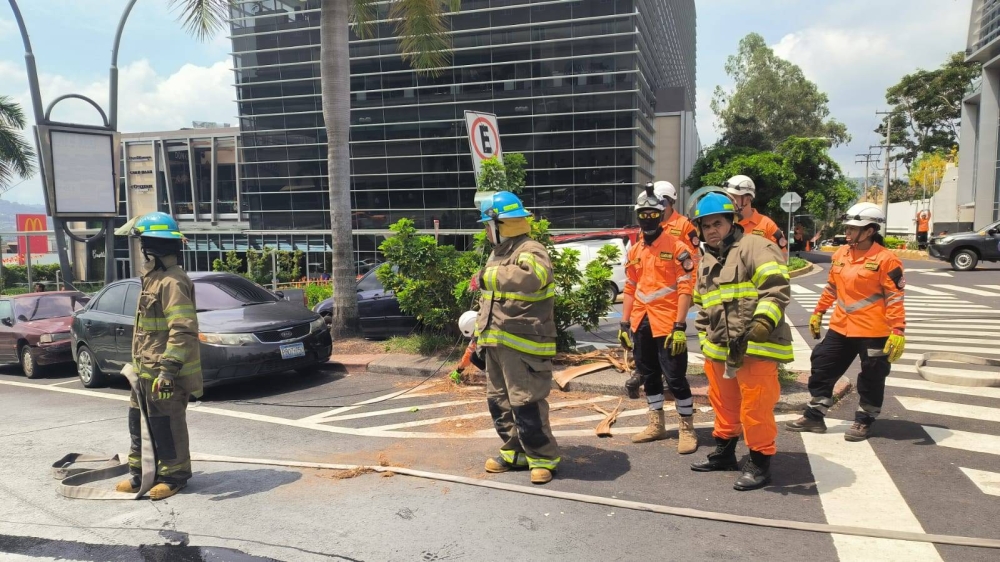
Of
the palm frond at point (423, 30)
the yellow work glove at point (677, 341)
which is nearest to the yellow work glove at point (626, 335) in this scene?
the yellow work glove at point (677, 341)

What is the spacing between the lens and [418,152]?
115ft

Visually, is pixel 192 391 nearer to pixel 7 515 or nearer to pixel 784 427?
pixel 7 515

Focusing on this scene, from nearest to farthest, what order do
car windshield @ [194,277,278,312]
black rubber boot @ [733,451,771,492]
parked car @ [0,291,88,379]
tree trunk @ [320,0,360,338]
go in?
black rubber boot @ [733,451,771,492] < car windshield @ [194,277,278,312] < parked car @ [0,291,88,379] < tree trunk @ [320,0,360,338]

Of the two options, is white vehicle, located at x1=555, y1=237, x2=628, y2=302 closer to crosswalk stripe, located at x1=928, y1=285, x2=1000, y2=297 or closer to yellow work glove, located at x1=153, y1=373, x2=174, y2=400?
crosswalk stripe, located at x1=928, y1=285, x2=1000, y2=297

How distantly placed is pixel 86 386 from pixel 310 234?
28.6 meters

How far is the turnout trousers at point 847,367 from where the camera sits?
5.14 metres

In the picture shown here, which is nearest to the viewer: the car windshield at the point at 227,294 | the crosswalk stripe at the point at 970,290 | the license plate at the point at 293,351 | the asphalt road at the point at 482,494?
the asphalt road at the point at 482,494

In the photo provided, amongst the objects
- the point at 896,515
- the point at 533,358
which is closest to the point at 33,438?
the point at 533,358

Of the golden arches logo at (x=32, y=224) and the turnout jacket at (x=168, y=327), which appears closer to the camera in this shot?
the turnout jacket at (x=168, y=327)

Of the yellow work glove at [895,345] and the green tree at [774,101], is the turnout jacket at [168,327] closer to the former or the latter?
the yellow work glove at [895,345]

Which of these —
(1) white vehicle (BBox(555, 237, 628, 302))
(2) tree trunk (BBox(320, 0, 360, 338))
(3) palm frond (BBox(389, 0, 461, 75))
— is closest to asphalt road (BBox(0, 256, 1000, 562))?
(2) tree trunk (BBox(320, 0, 360, 338))

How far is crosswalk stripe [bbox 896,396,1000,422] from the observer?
5.70 meters

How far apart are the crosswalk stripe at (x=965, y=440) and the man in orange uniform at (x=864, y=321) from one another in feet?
1.70

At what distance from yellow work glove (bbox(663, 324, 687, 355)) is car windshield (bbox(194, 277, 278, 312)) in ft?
19.6
